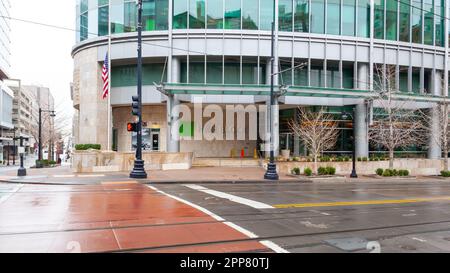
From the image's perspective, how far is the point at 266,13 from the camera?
3262 centimetres

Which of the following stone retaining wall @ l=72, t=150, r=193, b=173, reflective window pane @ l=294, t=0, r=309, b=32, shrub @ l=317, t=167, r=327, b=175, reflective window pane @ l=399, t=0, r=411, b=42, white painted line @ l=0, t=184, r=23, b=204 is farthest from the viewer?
reflective window pane @ l=399, t=0, r=411, b=42

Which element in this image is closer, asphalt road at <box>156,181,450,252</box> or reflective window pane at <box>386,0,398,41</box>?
asphalt road at <box>156,181,450,252</box>

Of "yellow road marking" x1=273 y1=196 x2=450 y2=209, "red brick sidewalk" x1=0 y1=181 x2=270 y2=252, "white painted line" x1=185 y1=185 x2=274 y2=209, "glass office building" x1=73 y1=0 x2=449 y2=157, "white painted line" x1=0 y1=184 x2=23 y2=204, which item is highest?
"glass office building" x1=73 y1=0 x2=449 y2=157

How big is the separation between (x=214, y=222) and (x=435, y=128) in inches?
1243

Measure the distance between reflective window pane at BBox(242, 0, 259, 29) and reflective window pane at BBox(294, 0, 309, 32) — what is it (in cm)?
360

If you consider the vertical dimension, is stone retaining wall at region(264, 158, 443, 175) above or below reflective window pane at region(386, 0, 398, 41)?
below

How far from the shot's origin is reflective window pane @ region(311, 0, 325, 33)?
33375 millimetres

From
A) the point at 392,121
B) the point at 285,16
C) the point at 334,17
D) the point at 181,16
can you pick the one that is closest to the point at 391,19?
the point at 334,17

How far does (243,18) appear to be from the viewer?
32344 millimetres

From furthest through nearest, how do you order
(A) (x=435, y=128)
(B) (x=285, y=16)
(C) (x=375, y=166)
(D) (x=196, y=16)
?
(A) (x=435, y=128)
(B) (x=285, y=16)
(D) (x=196, y=16)
(C) (x=375, y=166)

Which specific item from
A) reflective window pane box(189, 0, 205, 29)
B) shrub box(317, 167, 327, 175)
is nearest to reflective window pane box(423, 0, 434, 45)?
shrub box(317, 167, 327, 175)

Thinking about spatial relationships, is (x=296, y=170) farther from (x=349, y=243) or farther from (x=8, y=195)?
(x=349, y=243)

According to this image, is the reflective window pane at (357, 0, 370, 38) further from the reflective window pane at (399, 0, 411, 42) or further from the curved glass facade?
the reflective window pane at (399, 0, 411, 42)

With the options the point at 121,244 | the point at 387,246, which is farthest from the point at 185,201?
the point at 387,246
